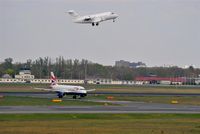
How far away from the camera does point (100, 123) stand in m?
70.5

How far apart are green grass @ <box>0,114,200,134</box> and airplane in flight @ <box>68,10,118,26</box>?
5422 centimetres

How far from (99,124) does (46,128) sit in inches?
301

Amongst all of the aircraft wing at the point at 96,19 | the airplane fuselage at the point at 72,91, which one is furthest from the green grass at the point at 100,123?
the aircraft wing at the point at 96,19

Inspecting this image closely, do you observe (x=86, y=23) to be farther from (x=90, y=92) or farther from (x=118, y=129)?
(x=118, y=129)

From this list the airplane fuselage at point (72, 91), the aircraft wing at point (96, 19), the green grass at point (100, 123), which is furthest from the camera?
the aircraft wing at point (96, 19)

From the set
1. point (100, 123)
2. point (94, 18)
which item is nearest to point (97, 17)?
point (94, 18)

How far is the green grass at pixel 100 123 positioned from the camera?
203ft

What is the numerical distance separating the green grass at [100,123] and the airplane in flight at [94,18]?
178ft

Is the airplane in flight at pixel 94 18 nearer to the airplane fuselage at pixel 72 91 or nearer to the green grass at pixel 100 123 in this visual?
the airplane fuselage at pixel 72 91

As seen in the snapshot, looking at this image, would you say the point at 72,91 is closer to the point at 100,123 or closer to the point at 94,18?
the point at 94,18

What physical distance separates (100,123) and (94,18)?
6836 cm

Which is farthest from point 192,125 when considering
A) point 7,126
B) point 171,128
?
point 7,126

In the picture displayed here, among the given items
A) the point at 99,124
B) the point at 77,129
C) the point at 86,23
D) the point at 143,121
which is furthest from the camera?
the point at 86,23

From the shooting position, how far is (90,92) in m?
157
